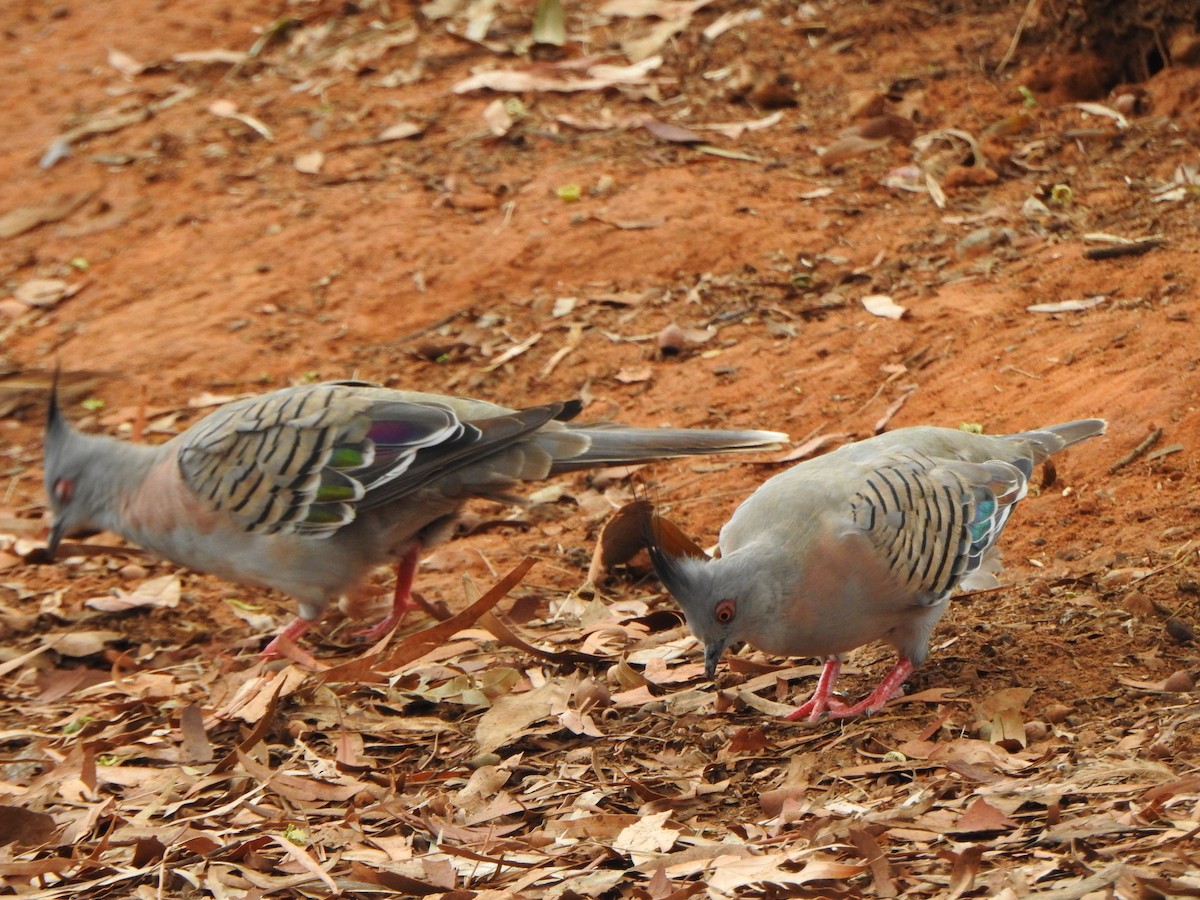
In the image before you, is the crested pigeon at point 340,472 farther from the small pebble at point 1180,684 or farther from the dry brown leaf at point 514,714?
the small pebble at point 1180,684

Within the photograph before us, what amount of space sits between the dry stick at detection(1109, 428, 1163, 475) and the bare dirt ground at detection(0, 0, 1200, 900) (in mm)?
18

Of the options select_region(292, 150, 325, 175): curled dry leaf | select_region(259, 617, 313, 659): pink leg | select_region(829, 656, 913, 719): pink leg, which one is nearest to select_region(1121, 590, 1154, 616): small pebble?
select_region(829, 656, 913, 719): pink leg

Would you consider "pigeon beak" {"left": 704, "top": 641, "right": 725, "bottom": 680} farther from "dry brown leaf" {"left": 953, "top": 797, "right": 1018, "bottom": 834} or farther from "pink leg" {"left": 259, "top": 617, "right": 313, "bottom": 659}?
"pink leg" {"left": 259, "top": 617, "right": 313, "bottom": 659}

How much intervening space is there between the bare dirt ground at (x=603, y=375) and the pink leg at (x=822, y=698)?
3.6 inches

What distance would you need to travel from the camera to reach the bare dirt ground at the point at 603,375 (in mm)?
3768

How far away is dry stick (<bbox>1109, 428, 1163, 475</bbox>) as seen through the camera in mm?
5238

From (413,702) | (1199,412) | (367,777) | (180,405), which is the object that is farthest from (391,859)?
(180,405)

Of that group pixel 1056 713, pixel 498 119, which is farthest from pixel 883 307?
pixel 498 119

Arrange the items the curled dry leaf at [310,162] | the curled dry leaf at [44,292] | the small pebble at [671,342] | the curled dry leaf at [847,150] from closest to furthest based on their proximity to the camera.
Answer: the small pebble at [671,342]
the curled dry leaf at [847,150]
the curled dry leaf at [44,292]
the curled dry leaf at [310,162]

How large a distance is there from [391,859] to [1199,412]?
3401mm

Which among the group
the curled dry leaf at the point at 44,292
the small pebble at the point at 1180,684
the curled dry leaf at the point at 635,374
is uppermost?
the small pebble at the point at 1180,684

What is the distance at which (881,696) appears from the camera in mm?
4332

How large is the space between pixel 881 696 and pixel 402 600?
225 cm

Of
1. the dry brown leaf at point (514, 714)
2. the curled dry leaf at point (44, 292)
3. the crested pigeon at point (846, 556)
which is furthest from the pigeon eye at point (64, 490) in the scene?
the curled dry leaf at point (44, 292)
